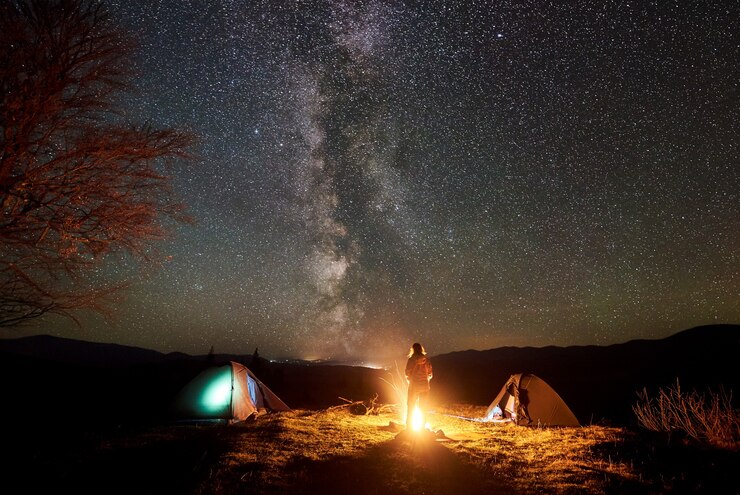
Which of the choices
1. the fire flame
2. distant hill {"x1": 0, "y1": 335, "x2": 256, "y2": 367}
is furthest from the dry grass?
distant hill {"x1": 0, "y1": 335, "x2": 256, "y2": 367}

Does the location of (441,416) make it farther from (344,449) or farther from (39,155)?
(39,155)

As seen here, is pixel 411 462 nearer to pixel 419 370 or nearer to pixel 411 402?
pixel 411 402

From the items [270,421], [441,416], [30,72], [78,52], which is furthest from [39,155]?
[441,416]

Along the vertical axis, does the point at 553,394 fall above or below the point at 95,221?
below

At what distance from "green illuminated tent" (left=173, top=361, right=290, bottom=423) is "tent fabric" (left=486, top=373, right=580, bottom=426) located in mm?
7710

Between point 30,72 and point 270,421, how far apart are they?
933cm

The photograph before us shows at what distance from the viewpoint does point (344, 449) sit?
7.83 m

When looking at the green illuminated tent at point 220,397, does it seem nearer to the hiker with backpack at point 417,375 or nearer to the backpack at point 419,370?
the hiker with backpack at point 417,375

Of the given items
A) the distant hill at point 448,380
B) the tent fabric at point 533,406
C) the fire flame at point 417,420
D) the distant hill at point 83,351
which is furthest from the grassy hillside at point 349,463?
the distant hill at point 83,351

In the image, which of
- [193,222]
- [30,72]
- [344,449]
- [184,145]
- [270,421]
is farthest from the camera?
[270,421]

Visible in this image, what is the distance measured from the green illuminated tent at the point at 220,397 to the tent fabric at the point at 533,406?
25.3 ft

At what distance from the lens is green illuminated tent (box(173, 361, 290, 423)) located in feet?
36.3

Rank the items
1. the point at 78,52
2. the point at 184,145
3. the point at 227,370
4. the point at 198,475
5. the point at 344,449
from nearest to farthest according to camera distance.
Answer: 1. the point at 198,475
2. the point at 78,52
3. the point at 344,449
4. the point at 184,145
5. the point at 227,370

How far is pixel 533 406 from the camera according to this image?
1183 centimetres
